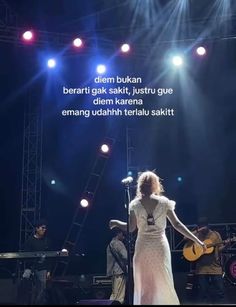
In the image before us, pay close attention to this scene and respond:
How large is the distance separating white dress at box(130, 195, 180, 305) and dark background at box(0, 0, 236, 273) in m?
5.72

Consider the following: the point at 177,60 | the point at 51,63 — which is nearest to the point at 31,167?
the point at 51,63

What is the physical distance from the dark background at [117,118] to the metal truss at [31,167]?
0.31 m

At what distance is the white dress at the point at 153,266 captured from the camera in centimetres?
405

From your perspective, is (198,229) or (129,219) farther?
(198,229)

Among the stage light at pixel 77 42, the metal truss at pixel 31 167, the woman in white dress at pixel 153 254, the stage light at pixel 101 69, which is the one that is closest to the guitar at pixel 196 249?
the metal truss at pixel 31 167

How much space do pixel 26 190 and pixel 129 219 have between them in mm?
5989

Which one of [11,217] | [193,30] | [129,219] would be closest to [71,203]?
[11,217]

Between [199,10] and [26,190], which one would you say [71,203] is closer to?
[26,190]

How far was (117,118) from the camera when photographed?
36.2ft

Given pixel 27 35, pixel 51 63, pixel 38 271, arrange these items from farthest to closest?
1. pixel 51 63
2. pixel 27 35
3. pixel 38 271

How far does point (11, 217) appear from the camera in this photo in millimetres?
11008

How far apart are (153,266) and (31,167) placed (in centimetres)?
685

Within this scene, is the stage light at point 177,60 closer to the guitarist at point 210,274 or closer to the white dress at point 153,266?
the guitarist at point 210,274

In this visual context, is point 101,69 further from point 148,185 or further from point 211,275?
point 148,185
